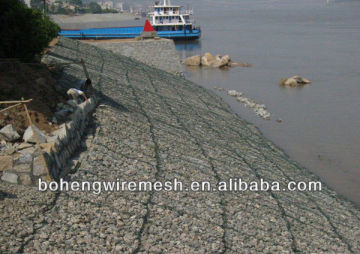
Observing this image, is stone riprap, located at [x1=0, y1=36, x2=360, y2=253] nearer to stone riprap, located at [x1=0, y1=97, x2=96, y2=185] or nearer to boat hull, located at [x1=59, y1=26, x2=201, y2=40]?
stone riprap, located at [x1=0, y1=97, x2=96, y2=185]

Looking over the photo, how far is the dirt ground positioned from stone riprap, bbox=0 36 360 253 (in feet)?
3.27

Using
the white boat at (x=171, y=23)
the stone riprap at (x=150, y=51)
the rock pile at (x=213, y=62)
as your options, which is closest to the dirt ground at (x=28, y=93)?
the stone riprap at (x=150, y=51)

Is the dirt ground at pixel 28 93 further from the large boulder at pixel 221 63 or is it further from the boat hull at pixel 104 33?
the boat hull at pixel 104 33

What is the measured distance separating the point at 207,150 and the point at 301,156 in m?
5.15

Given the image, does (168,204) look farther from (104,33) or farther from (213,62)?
(104,33)

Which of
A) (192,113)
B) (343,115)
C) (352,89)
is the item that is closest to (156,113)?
(192,113)

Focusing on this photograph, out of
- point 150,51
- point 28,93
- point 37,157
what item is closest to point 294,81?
point 150,51

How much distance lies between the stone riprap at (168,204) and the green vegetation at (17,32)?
1637 millimetres

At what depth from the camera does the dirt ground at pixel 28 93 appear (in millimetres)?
7484

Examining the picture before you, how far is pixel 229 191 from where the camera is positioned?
312 inches

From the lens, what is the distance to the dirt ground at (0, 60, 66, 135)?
24.6ft

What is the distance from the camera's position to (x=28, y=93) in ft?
28.0

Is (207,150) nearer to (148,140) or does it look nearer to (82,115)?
(148,140)

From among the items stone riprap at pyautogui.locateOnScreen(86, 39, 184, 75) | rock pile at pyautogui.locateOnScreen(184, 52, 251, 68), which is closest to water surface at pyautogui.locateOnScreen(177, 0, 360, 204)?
rock pile at pyautogui.locateOnScreen(184, 52, 251, 68)
